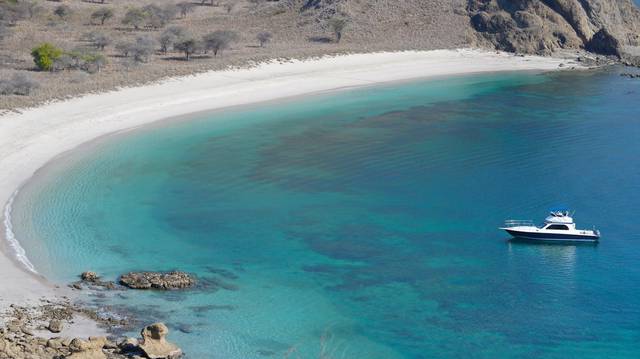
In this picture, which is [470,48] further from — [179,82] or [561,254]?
[561,254]

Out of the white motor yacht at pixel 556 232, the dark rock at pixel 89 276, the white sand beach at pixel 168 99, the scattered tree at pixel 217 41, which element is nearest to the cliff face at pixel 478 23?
the white sand beach at pixel 168 99

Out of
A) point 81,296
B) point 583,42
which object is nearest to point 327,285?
point 81,296

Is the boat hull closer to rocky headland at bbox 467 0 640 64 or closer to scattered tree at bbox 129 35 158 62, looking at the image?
scattered tree at bbox 129 35 158 62

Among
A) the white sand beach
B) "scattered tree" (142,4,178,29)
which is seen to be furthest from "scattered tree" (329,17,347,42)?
"scattered tree" (142,4,178,29)

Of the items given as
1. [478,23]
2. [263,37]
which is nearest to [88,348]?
[263,37]

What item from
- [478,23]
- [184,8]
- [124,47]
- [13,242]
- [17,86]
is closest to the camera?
[13,242]

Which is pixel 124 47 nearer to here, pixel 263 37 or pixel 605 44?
pixel 263 37

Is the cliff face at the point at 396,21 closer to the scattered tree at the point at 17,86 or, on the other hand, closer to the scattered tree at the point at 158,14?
the scattered tree at the point at 158,14
